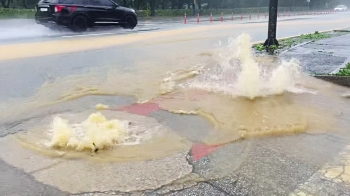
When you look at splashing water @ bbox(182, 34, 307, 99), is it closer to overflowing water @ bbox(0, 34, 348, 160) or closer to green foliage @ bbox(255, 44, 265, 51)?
overflowing water @ bbox(0, 34, 348, 160)

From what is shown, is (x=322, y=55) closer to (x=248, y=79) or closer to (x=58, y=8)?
(x=248, y=79)

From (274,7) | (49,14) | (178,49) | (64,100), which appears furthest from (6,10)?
(64,100)

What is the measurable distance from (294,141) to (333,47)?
28.6ft

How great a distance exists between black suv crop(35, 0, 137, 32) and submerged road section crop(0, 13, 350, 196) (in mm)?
7925

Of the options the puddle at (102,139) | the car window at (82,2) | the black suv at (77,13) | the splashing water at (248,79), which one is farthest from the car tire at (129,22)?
the puddle at (102,139)

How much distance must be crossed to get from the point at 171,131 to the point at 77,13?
13.3 meters

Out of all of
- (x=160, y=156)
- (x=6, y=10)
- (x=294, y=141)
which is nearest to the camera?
(x=160, y=156)

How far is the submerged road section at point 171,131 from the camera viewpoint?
140 inches

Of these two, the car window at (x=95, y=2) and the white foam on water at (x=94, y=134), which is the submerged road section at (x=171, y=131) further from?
the car window at (x=95, y=2)

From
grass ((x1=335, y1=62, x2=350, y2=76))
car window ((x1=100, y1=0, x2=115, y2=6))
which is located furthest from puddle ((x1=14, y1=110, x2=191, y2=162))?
A: car window ((x1=100, y1=0, x2=115, y2=6))

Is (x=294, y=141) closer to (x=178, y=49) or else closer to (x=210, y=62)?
(x=210, y=62)

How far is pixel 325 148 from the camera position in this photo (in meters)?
4.32

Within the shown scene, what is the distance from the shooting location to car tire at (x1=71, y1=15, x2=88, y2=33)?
55.4 feet

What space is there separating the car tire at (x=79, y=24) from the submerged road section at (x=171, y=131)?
26.5 ft
